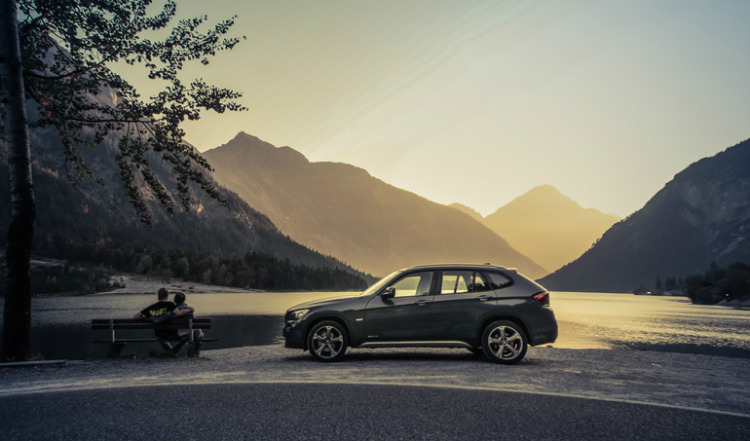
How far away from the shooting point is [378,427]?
6.21 m

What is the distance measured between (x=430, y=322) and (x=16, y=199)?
10088 mm

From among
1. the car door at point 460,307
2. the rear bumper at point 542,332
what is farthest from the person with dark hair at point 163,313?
the rear bumper at point 542,332

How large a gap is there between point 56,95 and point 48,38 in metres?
1.74

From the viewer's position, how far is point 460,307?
12.0m

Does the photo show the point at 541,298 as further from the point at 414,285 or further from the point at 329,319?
the point at 329,319

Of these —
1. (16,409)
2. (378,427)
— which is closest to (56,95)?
(16,409)

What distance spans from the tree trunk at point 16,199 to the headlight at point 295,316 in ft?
19.8

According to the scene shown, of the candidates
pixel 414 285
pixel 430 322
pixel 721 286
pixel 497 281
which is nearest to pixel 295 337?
pixel 414 285

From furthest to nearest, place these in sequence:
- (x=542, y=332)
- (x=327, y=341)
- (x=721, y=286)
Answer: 1. (x=721, y=286)
2. (x=327, y=341)
3. (x=542, y=332)

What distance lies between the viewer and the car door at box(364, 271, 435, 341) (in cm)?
1187

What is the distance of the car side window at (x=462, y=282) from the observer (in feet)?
40.2

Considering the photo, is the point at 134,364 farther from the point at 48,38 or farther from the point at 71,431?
the point at 48,38

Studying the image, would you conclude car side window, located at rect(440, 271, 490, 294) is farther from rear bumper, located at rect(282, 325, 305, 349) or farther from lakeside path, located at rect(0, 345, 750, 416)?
rear bumper, located at rect(282, 325, 305, 349)

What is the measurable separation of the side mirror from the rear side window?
7.16ft
